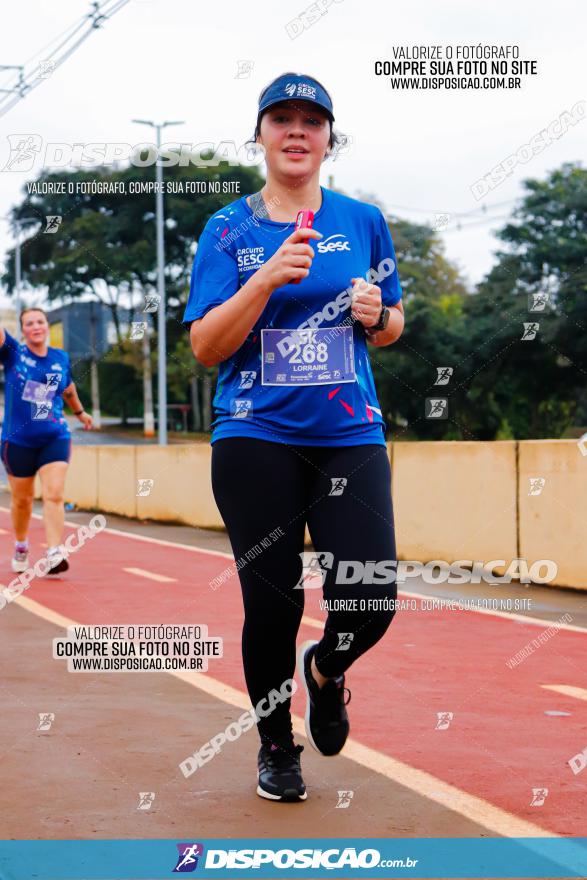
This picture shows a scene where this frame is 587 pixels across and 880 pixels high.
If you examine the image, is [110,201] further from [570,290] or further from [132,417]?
[570,290]

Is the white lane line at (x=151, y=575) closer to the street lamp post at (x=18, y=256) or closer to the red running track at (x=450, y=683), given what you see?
the red running track at (x=450, y=683)

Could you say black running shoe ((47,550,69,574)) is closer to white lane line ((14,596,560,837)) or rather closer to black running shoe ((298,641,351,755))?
white lane line ((14,596,560,837))

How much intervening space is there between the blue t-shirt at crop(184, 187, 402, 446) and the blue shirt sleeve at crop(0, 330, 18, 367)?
592 centimetres

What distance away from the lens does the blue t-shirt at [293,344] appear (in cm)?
396

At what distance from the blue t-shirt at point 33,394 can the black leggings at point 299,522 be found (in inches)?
243

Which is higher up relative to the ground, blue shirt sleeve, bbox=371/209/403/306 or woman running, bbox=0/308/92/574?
blue shirt sleeve, bbox=371/209/403/306

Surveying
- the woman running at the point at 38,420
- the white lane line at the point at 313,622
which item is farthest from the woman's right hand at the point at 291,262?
the woman running at the point at 38,420

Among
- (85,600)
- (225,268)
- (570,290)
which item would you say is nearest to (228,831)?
(225,268)

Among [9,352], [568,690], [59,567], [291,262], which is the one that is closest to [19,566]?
[59,567]

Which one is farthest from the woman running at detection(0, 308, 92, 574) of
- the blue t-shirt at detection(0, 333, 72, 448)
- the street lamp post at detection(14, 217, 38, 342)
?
the street lamp post at detection(14, 217, 38, 342)

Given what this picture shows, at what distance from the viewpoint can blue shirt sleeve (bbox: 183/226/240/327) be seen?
3.99 metres

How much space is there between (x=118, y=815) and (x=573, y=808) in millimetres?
1283

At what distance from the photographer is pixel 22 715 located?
545cm

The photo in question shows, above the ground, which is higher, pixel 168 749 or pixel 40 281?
pixel 40 281
